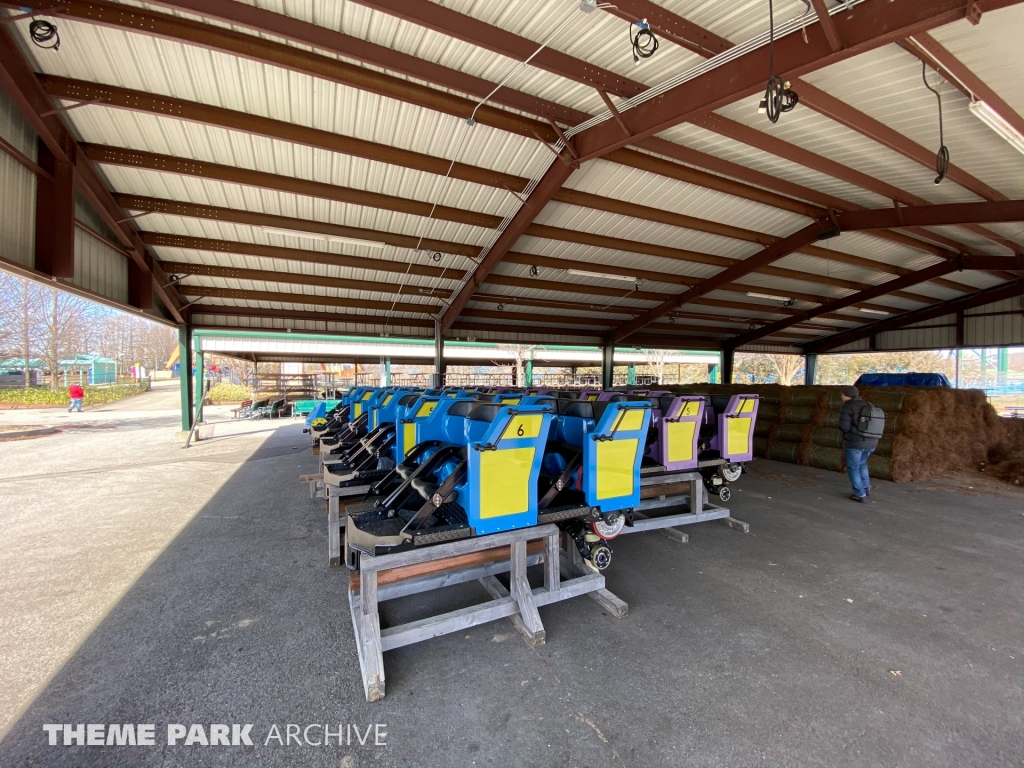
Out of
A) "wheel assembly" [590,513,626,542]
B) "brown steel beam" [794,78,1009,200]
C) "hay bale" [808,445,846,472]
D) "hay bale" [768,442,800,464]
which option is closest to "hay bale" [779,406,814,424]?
"hay bale" [768,442,800,464]

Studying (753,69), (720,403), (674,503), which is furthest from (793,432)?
(753,69)

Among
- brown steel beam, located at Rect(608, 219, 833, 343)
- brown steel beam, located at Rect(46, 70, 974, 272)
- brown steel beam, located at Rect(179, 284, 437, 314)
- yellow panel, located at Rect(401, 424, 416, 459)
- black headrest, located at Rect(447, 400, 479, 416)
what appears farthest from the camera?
brown steel beam, located at Rect(179, 284, 437, 314)

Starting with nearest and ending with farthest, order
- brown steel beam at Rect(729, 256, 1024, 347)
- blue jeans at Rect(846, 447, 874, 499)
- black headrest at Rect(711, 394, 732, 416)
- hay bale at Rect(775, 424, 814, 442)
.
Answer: black headrest at Rect(711, 394, 732, 416), blue jeans at Rect(846, 447, 874, 499), hay bale at Rect(775, 424, 814, 442), brown steel beam at Rect(729, 256, 1024, 347)

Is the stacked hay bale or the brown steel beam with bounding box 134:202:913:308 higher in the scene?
the brown steel beam with bounding box 134:202:913:308

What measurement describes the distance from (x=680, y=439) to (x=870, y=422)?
319 centimetres

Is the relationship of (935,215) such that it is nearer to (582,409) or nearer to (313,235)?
(582,409)

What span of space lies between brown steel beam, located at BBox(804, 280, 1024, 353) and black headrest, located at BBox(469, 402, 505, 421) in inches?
821

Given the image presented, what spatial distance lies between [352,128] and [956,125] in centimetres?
867

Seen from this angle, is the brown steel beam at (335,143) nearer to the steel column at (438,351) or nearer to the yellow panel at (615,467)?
the yellow panel at (615,467)

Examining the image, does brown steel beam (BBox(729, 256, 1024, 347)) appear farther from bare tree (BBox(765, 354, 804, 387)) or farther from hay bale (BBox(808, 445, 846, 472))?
bare tree (BBox(765, 354, 804, 387))

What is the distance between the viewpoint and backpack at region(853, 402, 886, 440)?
5660 mm

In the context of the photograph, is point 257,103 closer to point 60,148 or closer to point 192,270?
point 60,148

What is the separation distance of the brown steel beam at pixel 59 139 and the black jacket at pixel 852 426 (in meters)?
10.8

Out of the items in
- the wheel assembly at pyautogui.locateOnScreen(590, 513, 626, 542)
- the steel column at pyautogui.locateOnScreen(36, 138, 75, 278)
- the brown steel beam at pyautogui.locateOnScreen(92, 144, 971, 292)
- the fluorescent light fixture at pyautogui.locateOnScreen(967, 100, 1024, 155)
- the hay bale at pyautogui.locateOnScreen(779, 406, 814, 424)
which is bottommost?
the wheel assembly at pyautogui.locateOnScreen(590, 513, 626, 542)
